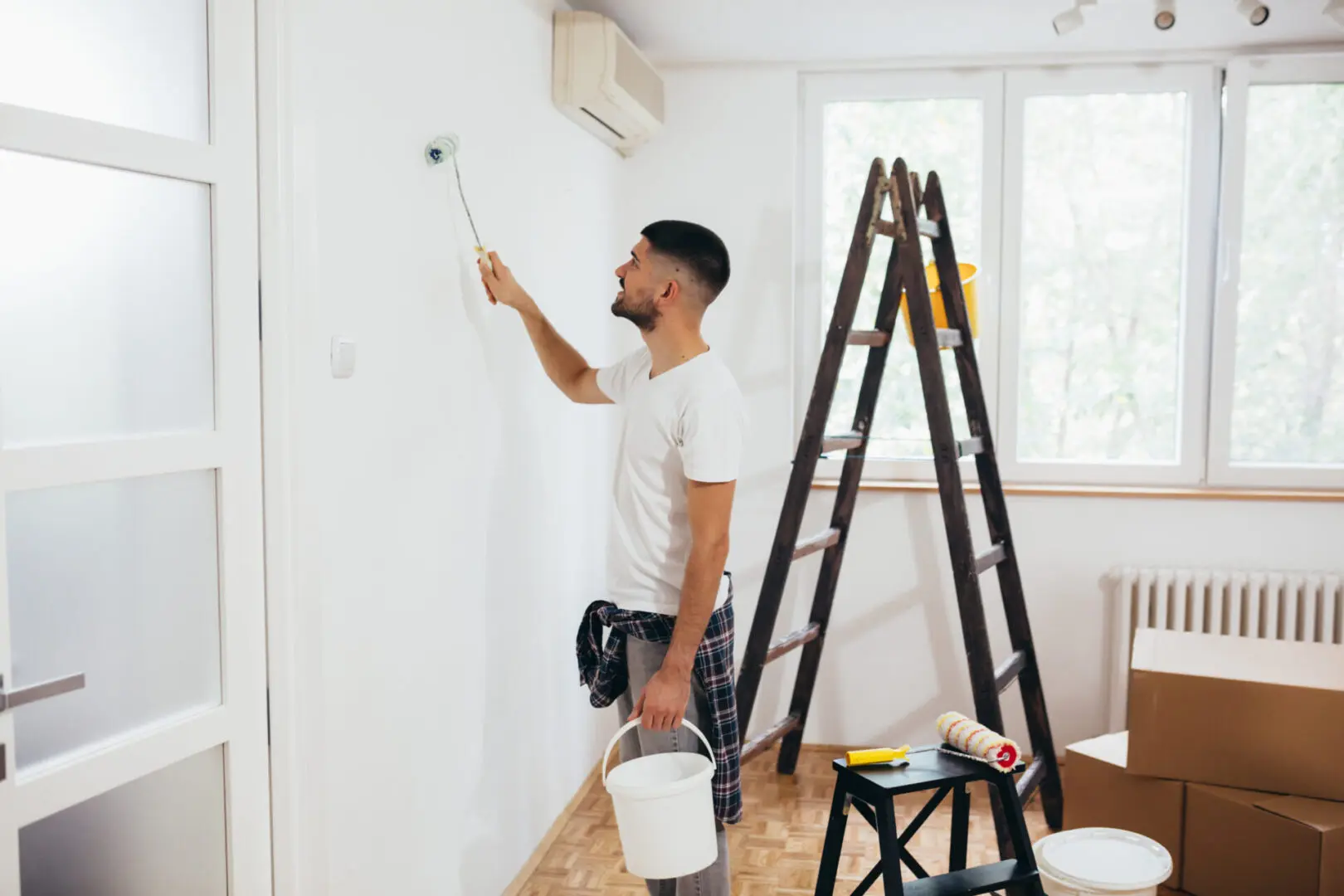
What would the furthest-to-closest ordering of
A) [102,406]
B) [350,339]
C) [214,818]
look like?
[350,339] → [214,818] → [102,406]

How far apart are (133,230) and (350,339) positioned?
47cm

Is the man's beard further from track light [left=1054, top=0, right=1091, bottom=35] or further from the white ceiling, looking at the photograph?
track light [left=1054, top=0, right=1091, bottom=35]

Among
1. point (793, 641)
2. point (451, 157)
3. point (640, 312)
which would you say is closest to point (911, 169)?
point (793, 641)

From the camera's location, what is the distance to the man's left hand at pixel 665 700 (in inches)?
80.6

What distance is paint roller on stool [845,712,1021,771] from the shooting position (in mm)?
2074

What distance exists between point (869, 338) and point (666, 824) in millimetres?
1613

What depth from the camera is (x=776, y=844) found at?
9.84 ft

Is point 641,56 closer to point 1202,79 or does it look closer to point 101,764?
point 1202,79

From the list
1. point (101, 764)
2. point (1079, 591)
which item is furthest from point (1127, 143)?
point (101, 764)

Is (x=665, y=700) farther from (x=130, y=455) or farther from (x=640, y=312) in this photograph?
(x=130, y=455)

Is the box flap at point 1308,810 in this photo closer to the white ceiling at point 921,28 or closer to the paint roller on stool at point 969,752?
the paint roller on stool at point 969,752

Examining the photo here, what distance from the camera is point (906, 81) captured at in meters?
3.63

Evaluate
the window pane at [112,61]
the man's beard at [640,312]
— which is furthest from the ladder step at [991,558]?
the window pane at [112,61]

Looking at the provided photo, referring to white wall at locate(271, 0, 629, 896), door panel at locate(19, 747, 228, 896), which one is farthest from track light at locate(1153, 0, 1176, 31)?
door panel at locate(19, 747, 228, 896)
